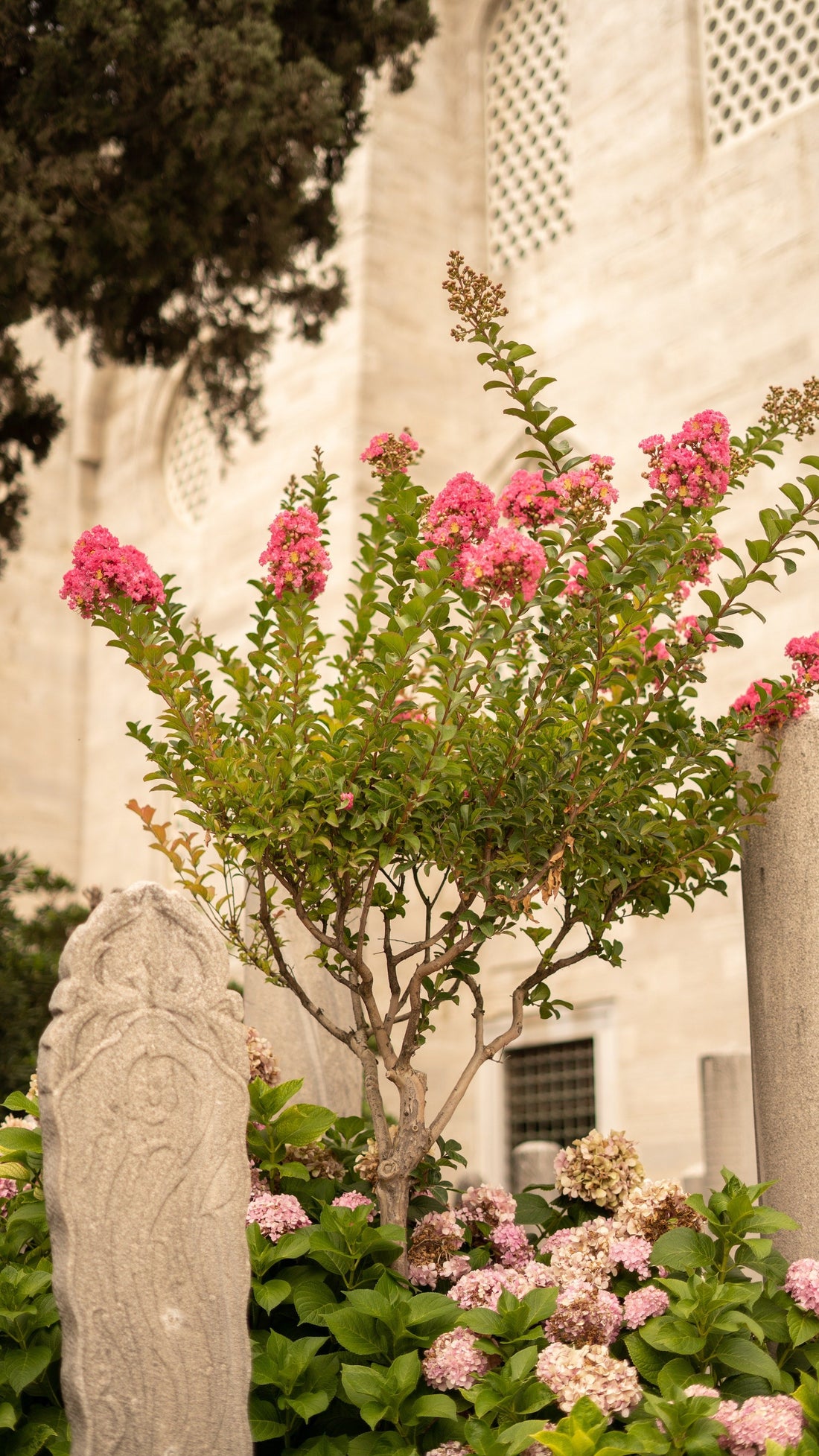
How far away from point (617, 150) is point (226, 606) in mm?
5227

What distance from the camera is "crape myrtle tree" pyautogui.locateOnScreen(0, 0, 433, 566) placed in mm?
6461

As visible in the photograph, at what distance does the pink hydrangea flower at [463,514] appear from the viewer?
332 cm

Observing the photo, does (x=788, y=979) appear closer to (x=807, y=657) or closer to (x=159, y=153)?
(x=807, y=657)

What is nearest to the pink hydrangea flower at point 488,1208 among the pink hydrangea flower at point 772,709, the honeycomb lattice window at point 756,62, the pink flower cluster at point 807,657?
the pink hydrangea flower at point 772,709

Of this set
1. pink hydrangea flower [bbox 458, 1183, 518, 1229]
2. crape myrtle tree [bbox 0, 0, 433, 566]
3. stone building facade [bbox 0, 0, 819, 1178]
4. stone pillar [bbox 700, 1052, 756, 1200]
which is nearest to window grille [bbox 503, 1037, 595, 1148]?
stone building facade [bbox 0, 0, 819, 1178]

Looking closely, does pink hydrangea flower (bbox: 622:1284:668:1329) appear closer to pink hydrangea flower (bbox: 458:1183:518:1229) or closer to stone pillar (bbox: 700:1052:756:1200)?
pink hydrangea flower (bbox: 458:1183:518:1229)

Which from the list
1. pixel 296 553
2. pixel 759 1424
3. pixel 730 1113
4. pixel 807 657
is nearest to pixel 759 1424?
pixel 759 1424

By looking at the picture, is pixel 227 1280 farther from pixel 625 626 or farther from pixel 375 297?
pixel 375 297

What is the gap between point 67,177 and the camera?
256 inches

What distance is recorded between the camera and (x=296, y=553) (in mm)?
3678

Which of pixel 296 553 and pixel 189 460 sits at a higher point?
pixel 189 460

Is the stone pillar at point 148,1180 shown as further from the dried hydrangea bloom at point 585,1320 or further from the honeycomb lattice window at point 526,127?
the honeycomb lattice window at point 526,127

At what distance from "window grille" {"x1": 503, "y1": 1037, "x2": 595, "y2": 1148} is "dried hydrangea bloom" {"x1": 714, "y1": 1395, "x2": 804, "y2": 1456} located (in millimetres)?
7957

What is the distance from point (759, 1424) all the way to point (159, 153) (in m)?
6.08
